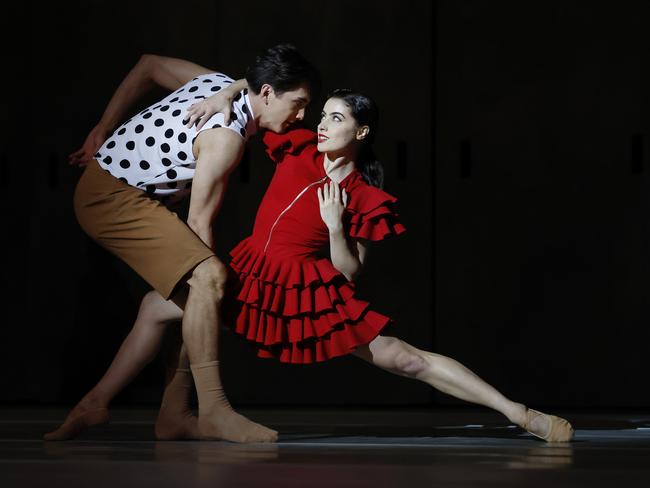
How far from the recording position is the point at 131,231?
307 cm

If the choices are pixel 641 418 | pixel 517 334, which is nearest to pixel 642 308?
pixel 517 334

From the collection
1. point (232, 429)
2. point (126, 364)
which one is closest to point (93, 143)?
point (126, 364)

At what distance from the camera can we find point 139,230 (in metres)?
3.06

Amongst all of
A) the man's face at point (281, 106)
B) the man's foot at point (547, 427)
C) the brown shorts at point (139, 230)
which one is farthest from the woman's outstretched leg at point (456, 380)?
the man's face at point (281, 106)

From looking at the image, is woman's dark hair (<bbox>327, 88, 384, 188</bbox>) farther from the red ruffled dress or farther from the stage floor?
the stage floor

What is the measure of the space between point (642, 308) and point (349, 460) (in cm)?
282

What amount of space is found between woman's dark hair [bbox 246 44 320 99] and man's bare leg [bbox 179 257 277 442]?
1.67 feet

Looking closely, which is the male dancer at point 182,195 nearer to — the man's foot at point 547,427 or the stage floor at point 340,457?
the stage floor at point 340,457

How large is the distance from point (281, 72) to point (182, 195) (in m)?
0.47

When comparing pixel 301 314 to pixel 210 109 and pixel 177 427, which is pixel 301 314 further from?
pixel 210 109

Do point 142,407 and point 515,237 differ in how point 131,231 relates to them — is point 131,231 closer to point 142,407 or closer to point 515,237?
point 142,407

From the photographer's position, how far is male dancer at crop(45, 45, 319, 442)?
292 centimetres

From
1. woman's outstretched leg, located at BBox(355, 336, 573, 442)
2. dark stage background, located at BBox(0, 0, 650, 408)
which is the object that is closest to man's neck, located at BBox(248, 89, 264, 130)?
woman's outstretched leg, located at BBox(355, 336, 573, 442)

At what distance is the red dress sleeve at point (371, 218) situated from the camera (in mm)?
3023
